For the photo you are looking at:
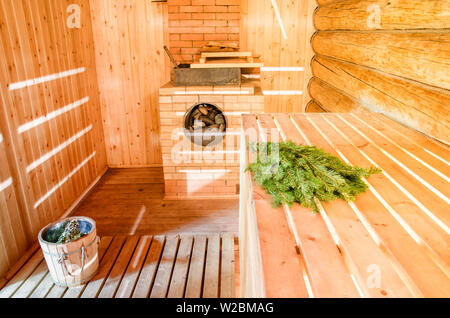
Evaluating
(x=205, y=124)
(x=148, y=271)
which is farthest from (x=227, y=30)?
(x=148, y=271)

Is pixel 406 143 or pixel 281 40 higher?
pixel 281 40

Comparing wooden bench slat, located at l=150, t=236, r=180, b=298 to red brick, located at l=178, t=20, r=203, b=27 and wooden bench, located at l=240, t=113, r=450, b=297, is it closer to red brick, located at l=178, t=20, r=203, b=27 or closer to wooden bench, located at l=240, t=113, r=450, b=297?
wooden bench, located at l=240, t=113, r=450, b=297

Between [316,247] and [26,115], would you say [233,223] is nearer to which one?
[26,115]

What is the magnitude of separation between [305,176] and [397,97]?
4.27 feet

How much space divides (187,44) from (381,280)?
12.7 feet

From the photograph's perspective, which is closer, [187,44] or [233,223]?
[233,223]

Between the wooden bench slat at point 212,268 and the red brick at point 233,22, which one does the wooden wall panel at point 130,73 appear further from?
the wooden bench slat at point 212,268

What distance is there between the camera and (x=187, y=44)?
13.7 ft

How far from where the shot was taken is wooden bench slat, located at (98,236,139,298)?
7.80 ft

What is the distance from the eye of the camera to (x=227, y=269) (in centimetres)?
263

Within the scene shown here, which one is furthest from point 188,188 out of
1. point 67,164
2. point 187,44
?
point 187,44

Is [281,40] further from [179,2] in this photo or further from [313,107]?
[179,2]

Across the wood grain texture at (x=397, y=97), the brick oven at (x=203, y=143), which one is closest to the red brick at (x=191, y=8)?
the brick oven at (x=203, y=143)

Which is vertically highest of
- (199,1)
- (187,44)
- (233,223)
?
(199,1)
